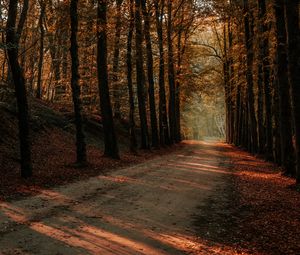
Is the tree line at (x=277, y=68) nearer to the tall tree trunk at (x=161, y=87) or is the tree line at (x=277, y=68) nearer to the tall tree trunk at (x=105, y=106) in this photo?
the tall tree trunk at (x=161, y=87)

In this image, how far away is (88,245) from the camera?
765 centimetres

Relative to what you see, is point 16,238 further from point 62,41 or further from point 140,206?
point 62,41

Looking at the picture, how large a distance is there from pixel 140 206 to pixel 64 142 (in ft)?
47.0

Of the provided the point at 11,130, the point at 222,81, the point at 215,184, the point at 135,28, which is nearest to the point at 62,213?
the point at 215,184

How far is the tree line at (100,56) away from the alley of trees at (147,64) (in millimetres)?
52

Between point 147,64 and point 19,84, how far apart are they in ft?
61.8

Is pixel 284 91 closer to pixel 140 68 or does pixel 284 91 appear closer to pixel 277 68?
pixel 277 68

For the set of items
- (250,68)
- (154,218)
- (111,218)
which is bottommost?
(154,218)

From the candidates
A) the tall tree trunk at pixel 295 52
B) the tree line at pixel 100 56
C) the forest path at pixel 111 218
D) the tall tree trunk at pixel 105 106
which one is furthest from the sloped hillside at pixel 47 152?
the tall tree trunk at pixel 295 52

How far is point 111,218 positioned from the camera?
9.86 meters

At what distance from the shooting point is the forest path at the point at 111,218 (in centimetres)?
768

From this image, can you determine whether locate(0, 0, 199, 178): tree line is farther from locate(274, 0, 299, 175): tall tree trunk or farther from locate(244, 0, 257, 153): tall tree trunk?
locate(274, 0, 299, 175): tall tree trunk

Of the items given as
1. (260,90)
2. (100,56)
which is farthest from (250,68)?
(100,56)

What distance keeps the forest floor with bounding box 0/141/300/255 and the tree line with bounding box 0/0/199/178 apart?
391 cm
